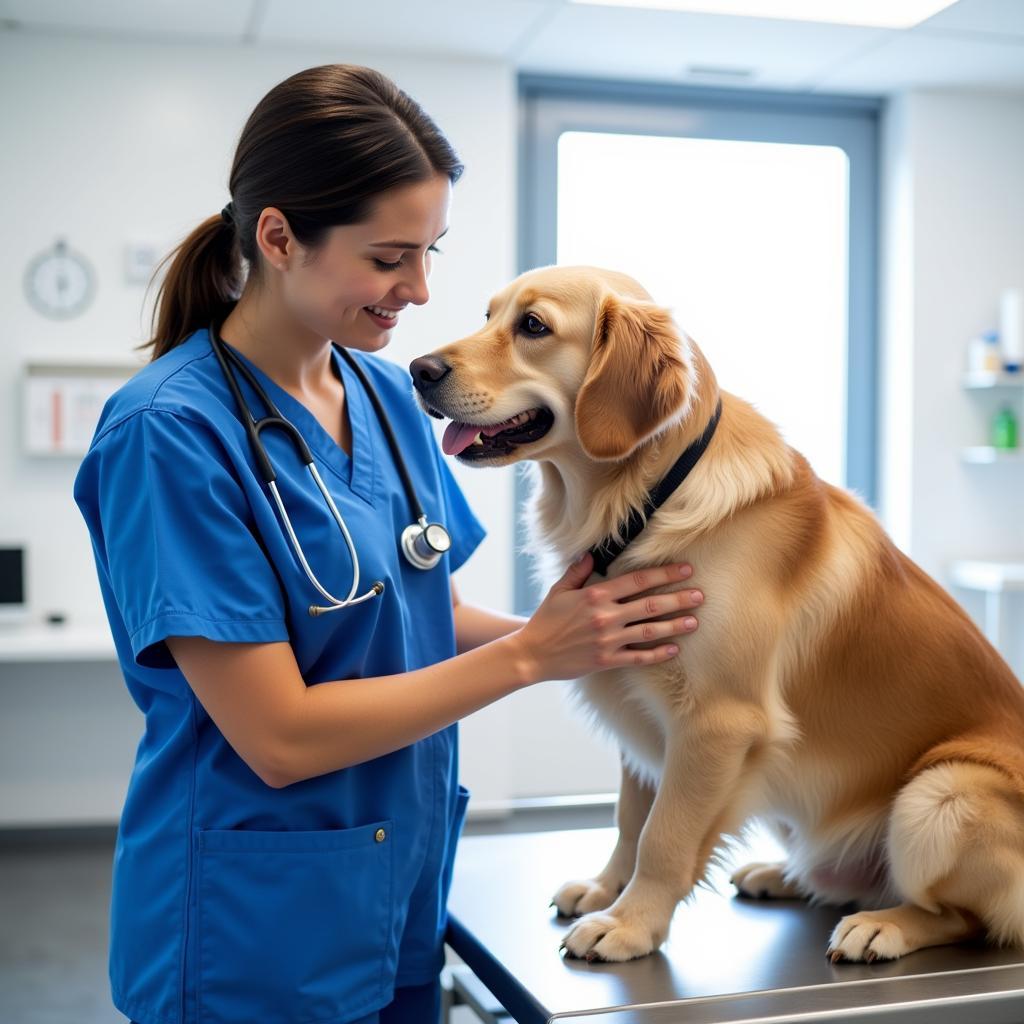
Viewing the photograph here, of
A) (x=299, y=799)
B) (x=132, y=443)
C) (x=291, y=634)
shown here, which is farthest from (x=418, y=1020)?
(x=132, y=443)

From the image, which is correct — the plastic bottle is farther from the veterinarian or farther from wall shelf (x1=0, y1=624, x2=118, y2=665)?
the veterinarian

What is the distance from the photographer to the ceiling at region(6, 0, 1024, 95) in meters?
3.83

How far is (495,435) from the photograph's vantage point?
1.45 m

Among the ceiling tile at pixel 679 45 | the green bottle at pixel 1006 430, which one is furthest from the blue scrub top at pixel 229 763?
the green bottle at pixel 1006 430

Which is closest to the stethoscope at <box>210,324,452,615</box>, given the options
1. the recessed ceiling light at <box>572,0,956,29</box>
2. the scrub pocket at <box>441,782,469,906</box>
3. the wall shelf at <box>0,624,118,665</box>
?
the scrub pocket at <box>441,782,469,906</box>

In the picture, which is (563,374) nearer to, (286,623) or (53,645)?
(286,623)

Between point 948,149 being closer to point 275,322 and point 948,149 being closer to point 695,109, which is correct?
point 695,109

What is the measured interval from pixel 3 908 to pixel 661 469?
3.10 m

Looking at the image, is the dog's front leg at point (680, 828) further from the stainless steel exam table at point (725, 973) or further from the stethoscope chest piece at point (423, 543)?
the stethoscope chest piece at point (423, 543)

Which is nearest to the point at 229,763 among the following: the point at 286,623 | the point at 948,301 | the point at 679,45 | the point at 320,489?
the point at 286,623

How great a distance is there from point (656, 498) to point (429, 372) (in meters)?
0.32

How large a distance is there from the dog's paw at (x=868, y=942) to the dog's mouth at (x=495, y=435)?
0.70 m

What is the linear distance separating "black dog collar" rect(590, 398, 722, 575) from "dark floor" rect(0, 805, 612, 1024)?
2.03 metres

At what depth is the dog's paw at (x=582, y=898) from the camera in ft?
4.78
